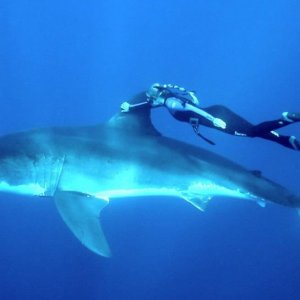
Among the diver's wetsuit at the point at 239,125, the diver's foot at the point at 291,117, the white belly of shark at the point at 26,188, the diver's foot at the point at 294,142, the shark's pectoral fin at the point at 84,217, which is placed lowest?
the shark's pectoral fin at the point at 84,217

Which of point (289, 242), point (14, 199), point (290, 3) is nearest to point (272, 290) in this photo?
point (289, 242)

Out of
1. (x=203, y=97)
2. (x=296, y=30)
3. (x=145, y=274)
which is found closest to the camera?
(x=145, y=274)

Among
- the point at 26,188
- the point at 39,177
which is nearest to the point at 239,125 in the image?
the point at 39,177

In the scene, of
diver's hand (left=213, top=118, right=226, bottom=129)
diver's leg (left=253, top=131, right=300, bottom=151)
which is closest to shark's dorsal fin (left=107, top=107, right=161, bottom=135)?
diver's hand (left=213, top=118, right=226, bottom=129)

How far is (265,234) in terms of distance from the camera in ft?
32.8

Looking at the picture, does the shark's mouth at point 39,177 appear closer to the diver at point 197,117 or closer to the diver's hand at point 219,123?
the diver at point 197,117

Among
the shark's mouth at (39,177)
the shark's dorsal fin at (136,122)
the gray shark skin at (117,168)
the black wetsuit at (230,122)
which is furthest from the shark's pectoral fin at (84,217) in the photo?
the black wetsuit at (230,122)

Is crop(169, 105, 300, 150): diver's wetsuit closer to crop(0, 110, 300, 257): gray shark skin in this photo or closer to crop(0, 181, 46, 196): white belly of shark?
crop(0, 110, 300, 257): gray shark skin

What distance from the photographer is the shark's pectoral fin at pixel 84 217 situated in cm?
427

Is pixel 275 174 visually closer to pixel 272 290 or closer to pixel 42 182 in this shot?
pixel 272 290

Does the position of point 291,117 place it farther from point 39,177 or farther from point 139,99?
point 39,177

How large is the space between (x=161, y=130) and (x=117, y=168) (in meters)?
8.92

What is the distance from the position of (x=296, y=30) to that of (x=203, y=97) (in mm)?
5347

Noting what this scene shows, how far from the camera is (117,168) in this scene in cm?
526
